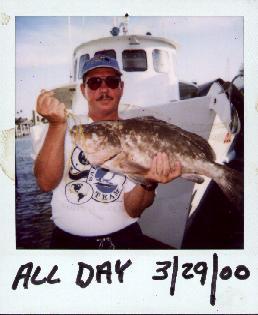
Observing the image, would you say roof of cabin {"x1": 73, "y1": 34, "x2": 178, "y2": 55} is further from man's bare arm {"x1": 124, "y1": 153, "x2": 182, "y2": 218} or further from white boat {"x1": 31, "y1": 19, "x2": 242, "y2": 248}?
man's bare arm {"x1": 124, "y1": 153, "x2": 182, "y2": 218}

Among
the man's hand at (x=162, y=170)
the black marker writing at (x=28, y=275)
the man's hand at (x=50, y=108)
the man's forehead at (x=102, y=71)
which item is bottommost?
the black marker writing at (x=28, y=275)

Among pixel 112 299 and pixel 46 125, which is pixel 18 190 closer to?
pixel 46 125

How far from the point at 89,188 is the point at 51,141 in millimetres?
392

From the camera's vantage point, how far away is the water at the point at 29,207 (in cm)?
291

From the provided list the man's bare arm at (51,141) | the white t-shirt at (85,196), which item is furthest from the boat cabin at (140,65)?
the white t-shirt at (85,196)

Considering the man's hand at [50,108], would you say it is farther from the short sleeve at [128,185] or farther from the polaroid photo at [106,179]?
the short sleeve at [128,185]

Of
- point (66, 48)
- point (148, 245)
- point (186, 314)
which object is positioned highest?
point (66, 48)

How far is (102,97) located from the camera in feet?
9.61

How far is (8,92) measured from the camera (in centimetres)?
291

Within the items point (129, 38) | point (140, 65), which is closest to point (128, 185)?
point (140, 65)

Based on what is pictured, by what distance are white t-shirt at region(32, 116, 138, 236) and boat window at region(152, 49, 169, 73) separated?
0.65 m

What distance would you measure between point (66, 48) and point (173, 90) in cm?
76

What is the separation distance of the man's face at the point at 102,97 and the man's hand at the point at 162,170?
0.41 metres

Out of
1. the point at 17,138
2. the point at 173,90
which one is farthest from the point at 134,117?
the point at 17,138
